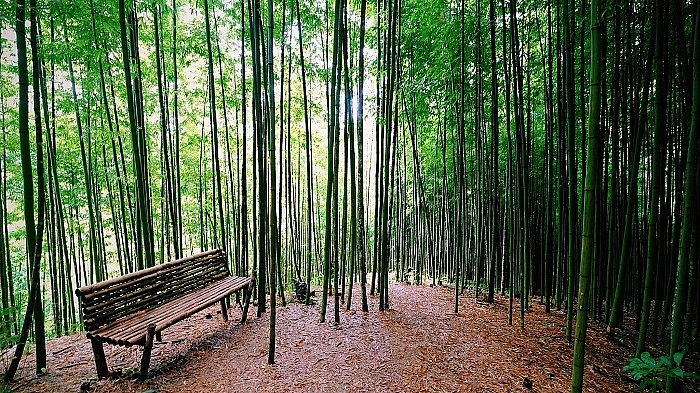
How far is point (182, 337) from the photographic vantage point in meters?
3.61

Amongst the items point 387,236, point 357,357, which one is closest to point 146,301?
point 357,357

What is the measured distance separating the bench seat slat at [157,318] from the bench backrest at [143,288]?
9 cm

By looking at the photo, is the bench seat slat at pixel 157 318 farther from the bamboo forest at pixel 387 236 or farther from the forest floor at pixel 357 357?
the forest floor at pixel 357 357

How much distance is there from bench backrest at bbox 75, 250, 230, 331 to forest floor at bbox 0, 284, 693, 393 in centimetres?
43

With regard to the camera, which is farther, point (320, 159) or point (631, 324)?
point (320, 159)

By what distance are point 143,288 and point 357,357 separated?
2.07 metres

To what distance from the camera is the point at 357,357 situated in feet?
10.0

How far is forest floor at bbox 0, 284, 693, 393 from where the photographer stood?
2.63 meters

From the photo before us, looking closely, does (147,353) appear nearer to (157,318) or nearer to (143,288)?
(157,318)

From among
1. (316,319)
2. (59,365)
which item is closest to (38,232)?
(59,365)

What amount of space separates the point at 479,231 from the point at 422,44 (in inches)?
128

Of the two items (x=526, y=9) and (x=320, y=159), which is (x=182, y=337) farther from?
(x=320, y=159)

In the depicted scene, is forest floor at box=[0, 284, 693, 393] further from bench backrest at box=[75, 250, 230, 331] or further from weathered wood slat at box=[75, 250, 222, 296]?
weathered wood slat at box=[75, 250, 222, 296]

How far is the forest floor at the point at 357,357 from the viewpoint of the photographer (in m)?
2.63
